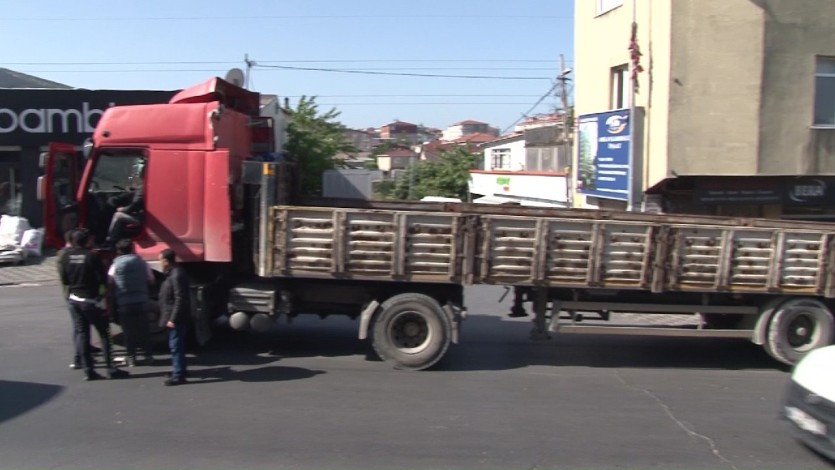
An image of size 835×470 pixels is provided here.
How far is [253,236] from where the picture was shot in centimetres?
842

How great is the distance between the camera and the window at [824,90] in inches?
579

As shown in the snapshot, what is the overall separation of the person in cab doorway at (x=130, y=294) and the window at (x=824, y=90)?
13.2 metres

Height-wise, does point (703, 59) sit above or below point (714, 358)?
above

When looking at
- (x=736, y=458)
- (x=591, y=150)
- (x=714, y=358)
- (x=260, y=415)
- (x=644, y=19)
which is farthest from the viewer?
(x=591, y=150)

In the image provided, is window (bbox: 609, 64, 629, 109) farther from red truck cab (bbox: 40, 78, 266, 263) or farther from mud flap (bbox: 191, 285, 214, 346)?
mud flap (bbox: 191, 285, 214, 346)

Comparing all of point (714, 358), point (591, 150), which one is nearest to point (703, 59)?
point (591, 150)

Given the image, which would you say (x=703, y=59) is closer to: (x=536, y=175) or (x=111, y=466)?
(x=111, y=466)

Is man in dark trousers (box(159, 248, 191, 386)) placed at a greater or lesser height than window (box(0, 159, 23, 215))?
lesser

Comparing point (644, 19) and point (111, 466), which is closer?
point (111, 466)

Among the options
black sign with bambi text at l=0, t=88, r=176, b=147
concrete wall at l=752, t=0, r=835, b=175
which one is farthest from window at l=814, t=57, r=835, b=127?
black sign with bambi text at l=0, t=88, r=176, b=147

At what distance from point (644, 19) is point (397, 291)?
33.0 ft

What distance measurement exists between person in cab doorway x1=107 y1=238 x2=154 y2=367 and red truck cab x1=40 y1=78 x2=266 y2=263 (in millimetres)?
428

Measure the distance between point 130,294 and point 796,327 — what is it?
24.6 feet

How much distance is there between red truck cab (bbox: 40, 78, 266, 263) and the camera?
819cm
